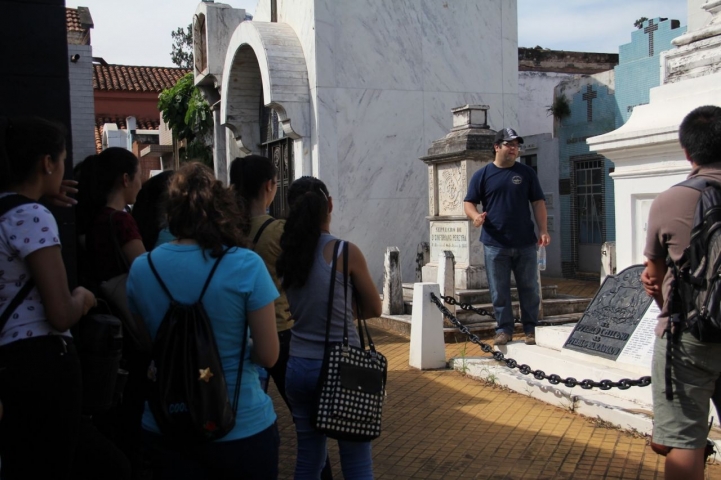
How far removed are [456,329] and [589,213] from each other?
6717 mm

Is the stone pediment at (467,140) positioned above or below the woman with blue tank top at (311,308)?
above

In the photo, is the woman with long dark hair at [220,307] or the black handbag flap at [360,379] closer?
the woman with long dark hair at [220,307]

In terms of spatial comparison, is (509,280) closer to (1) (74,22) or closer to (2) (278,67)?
(2) (278,67)

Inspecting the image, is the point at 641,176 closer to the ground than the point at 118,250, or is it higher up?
higher up

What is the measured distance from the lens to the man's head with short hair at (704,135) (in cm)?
327

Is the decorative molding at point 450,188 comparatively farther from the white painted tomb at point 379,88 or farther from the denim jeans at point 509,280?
the denim jeans at point 509,280

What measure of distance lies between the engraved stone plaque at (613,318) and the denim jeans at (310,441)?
120 inches

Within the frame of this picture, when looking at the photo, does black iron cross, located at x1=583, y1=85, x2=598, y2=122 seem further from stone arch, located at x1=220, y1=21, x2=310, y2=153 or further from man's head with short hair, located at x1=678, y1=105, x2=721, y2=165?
man's head with short hair, located at x1=678, y1=105, x2=721, y2=165

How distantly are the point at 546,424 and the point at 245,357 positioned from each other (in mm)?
3476

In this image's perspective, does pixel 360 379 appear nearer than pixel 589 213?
Yes

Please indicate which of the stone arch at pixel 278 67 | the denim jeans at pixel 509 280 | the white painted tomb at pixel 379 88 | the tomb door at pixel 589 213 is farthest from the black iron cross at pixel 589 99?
the denim jeans at pixel 509 280

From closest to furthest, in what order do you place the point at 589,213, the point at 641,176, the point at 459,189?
the point at 641,176 → the point at 459,189 → the point at 589,213

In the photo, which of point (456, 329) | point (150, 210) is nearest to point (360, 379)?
point (150, 210)

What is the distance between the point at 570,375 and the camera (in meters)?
6.13
